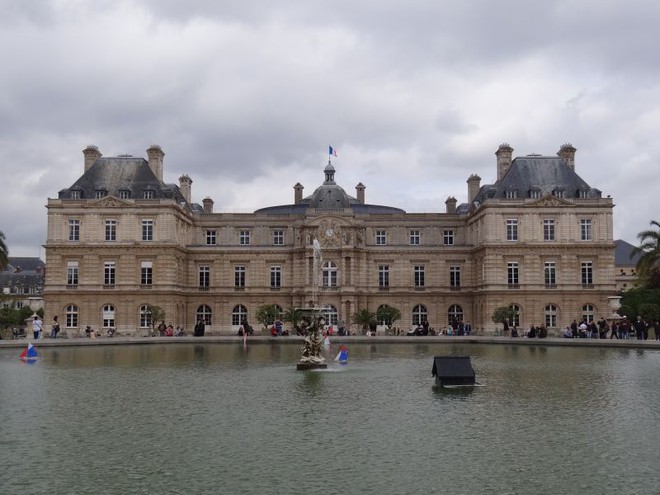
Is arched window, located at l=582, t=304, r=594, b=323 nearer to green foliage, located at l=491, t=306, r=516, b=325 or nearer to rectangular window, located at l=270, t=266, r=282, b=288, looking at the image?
green foliage, located at l=491, t=306, r=516, b=325

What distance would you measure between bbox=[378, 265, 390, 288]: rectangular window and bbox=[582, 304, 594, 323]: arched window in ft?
57.5

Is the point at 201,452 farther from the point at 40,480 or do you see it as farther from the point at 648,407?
the point at 648,407

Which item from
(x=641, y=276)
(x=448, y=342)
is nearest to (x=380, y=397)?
(x=448, y=342)

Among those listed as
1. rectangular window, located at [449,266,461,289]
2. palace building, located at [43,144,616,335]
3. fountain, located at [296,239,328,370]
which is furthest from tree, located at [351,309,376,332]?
fountain, located at [296,239,328,370]

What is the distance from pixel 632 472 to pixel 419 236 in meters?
60.2

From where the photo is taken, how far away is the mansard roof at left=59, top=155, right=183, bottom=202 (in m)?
66.2

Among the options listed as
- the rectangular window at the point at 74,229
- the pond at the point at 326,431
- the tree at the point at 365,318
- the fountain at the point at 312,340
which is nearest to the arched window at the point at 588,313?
the tree at the point at 365,318

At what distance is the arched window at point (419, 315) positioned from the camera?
70562 millimetres

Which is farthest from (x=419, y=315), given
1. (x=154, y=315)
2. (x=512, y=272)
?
(x=154, y=315)

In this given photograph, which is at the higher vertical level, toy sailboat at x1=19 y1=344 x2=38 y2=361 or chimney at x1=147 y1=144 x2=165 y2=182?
chimney at x1=147 y1=144 x2=165 y2=182

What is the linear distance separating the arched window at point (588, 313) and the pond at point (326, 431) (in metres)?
36.0

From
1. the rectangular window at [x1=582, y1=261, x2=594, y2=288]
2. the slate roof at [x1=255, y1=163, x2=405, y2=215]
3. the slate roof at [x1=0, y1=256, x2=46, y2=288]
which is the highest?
the slate roof at [x1=255, y1=163, x2=405, y2=215]

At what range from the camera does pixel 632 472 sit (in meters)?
13.5

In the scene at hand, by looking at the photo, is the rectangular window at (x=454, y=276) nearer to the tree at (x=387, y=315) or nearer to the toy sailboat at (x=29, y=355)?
the tree at (x=387, y=315)
